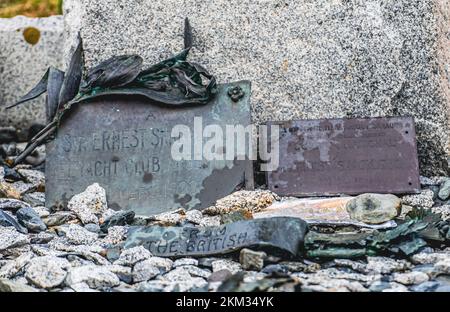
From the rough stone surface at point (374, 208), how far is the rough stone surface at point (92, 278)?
1.20 metres

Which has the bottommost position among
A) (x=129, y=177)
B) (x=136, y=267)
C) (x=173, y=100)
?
(x=136, y=267)

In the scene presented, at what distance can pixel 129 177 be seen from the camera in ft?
12.4

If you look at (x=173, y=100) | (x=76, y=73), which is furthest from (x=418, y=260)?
(x=76, y=73)

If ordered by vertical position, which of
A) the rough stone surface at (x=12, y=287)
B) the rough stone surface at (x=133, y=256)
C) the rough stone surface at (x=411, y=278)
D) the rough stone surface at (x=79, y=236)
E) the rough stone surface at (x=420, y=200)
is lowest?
the rough stone surface at (x=12, y=287)

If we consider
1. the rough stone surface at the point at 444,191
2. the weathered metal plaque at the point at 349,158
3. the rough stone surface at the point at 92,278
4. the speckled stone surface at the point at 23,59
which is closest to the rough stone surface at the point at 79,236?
the rough stone surface at the point at 92,278

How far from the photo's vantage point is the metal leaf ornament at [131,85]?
382cm

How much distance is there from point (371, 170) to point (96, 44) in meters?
1.65

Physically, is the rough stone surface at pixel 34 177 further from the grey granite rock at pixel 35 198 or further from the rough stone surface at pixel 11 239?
the rough stone surface at pixel 11 239

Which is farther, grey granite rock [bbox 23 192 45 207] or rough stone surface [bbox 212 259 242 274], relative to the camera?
grey granite rock [bbox 23 192 45 207]

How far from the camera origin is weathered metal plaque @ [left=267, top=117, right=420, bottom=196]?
3660 mm

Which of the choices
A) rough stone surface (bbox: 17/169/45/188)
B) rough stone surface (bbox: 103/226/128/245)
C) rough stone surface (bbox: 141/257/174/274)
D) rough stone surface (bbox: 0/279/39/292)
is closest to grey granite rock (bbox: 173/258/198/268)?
rough stone surface (bbox: 141/257/174/274)

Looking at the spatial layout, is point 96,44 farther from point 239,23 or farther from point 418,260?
point 418,260

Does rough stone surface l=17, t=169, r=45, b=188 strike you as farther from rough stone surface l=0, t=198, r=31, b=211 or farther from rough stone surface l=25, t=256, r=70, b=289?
rough stone surface l=25, t=256, r=70, b=289

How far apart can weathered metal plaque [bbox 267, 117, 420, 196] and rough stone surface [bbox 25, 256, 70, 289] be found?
1381 mm
